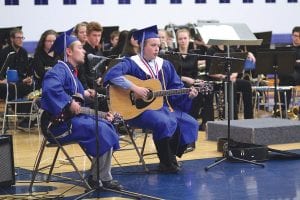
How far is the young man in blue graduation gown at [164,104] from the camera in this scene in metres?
8.24

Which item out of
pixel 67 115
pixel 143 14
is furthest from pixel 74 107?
pixel 143 14

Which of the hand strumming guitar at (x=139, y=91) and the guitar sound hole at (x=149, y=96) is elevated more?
the hand strumming guitar at (x=139, y=91)

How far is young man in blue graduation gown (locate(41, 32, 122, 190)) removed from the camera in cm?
723

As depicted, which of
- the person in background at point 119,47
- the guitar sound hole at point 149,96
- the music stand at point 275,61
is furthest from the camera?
the person in background at point 119,47

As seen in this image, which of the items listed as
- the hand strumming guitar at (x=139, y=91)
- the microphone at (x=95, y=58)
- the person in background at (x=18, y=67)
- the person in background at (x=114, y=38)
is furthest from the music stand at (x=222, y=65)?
the microphone at (x=95, y=58)

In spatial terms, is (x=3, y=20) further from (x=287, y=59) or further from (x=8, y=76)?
(x=287, y=59)

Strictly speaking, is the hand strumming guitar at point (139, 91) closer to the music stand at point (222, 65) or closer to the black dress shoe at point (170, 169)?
the black dress shoe at point (170, 169)

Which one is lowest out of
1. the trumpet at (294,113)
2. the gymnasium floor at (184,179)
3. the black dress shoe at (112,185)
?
A: the trumpet at (294,113)

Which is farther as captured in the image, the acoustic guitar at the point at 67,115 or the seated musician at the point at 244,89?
the seated musician at the point at 244,89

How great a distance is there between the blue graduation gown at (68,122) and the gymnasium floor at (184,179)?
1.60ft

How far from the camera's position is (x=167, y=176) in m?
8.19

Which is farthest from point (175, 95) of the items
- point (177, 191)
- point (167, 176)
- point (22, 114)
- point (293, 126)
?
point (22, 114)

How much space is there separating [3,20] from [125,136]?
4.33 m

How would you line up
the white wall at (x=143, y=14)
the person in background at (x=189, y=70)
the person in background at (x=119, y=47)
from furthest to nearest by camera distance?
the white wall at (x=143, y=14)
the person in background at (x=119, y=47)
the person in background at (x=189, y=70)
